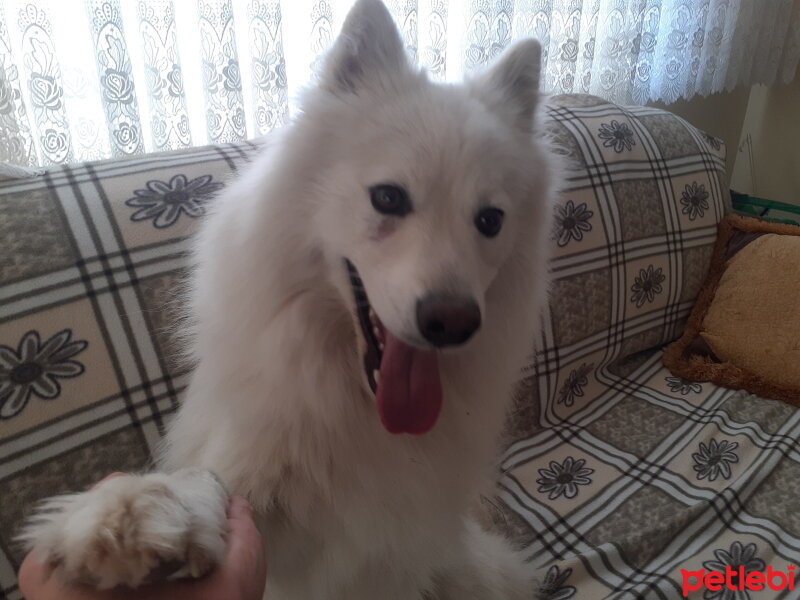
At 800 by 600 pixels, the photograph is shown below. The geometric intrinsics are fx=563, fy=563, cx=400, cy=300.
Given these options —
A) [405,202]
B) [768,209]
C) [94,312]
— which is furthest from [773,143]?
[94,312]

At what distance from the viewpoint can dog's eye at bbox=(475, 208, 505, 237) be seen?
95 centimetres

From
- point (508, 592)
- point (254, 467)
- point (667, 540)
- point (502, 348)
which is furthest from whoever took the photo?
point (667, 540)

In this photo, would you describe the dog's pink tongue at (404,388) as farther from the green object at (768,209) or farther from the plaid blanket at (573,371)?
the green object at (768,209)

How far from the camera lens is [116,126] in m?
1.42

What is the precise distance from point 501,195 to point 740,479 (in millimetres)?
1139

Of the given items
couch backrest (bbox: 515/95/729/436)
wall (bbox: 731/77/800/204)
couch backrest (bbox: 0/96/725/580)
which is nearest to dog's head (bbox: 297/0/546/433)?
couch backrest (bbox: 0/96/725/580)

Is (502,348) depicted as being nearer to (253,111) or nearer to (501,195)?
(501,195)

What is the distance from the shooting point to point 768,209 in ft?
10.2

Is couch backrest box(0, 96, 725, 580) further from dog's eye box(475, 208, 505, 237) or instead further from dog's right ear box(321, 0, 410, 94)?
dog's eye box(475, 208, 505, 237)

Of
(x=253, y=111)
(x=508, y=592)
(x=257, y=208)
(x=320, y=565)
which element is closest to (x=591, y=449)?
(x=508, y=592)

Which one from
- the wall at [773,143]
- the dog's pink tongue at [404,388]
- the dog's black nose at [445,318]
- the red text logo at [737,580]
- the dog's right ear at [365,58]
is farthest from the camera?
the wall at [773,143]

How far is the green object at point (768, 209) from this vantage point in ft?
10.1

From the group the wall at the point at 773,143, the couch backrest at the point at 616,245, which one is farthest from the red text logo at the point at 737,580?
the wall at the point at 773,143

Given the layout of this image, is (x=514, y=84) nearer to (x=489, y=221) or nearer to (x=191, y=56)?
(x=489, y=221)
